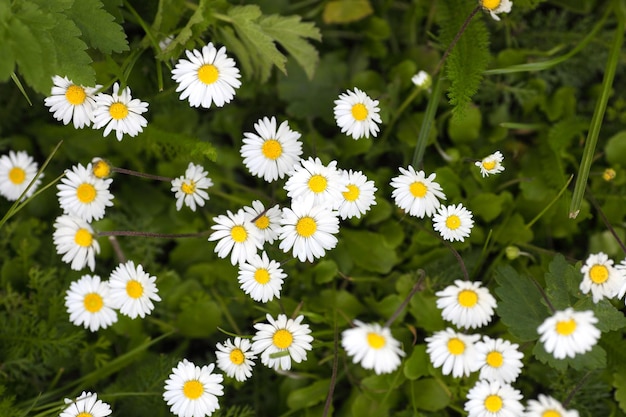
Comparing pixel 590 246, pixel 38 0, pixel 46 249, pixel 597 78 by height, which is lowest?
pixel 46 249

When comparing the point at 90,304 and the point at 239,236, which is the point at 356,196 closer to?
the point at 239,236

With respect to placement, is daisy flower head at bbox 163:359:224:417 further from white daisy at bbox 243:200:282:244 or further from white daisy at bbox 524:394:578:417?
white daisy at bbox 524:394:578:417

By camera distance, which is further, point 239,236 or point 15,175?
point 15,175

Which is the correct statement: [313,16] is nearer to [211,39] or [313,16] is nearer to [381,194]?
[211,39]

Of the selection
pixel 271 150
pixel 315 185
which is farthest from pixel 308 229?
pixel 271 150

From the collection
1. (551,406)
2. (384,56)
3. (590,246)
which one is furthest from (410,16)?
(551,406)

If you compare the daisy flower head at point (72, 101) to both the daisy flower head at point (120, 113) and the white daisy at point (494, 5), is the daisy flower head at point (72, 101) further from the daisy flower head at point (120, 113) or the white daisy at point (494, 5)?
the white daisy at point (494, 5)
